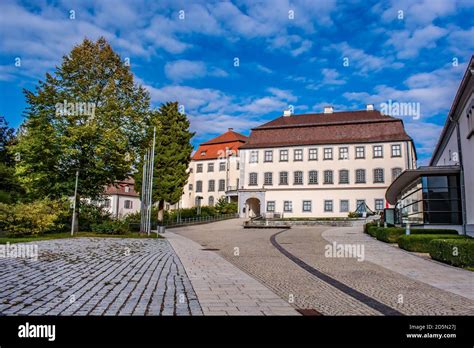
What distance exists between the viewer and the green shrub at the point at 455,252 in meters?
12.0

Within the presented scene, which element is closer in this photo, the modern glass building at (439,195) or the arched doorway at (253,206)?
the modern glass building at (439,195)

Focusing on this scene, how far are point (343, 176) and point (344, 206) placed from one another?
394 cm

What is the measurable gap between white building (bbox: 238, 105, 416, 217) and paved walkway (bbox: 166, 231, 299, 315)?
137ft

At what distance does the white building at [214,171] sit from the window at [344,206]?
19617 mm

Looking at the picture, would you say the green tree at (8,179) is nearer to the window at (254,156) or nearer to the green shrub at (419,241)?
the green shrub at (419,241)

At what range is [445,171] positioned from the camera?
23422mm

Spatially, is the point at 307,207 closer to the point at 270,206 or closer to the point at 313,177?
the point at 313,177

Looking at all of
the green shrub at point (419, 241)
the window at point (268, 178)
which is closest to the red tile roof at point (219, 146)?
the window at point (268, 178)

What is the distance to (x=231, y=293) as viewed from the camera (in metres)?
7.70

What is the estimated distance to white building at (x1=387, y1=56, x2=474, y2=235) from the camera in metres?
20.7
